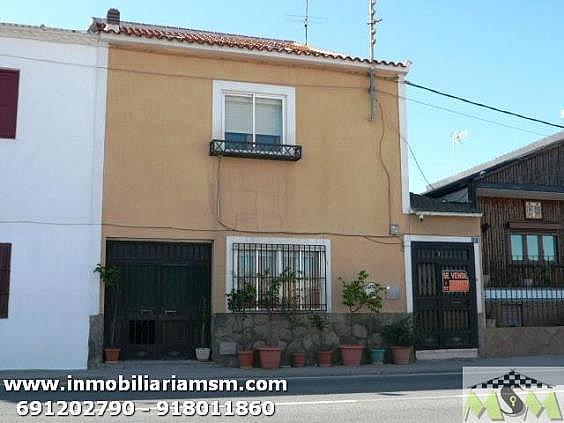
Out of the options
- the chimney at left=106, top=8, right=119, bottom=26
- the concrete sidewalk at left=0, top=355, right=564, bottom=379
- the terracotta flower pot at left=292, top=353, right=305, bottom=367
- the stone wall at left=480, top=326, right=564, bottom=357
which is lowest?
the concrete sidewalk at left=0, top=355, right=564, bottom=379

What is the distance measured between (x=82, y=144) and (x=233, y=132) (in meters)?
3.23

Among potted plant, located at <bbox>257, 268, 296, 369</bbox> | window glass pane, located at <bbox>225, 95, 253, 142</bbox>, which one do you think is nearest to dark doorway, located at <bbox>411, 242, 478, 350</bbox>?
potted plant, located at <bbox>257, 268, 296, 369</bbox>

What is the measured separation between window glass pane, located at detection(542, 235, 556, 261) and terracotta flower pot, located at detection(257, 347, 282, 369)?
913cm

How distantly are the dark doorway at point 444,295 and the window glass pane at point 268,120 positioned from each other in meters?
4.03

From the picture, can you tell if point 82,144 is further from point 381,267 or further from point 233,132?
point 381,267

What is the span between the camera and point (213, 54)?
15094 mm

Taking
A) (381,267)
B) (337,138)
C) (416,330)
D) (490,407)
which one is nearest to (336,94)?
(337,138)

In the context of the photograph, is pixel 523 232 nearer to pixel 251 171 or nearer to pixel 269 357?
pixel 251 171

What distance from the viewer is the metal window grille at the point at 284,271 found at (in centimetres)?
1468

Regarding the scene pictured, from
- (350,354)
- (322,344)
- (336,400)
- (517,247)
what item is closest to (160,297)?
(322,344)

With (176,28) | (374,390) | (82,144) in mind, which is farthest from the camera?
(176,28)

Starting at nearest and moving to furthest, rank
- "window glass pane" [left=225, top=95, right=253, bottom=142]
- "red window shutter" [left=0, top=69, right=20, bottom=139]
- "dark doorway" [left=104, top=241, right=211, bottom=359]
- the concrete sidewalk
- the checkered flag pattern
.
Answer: the checkered flag pattern, the concrete sidewalk, "red window shutter" [left=0, top=69, right=20, bottom=139], "dark doorway" [left=104, top=241, right=211, bottom=359], "window glass pane" [left=225, top=95, right=253, bottom=142]

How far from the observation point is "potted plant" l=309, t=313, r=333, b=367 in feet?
47.6

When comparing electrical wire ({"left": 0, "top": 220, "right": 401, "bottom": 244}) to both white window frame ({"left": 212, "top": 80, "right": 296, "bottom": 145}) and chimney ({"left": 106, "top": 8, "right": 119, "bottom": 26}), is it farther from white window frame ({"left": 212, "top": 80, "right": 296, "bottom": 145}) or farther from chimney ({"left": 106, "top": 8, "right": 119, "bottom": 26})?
chimney ({"left": 106, "top": 8, "right": 119, "bottom": 26})
